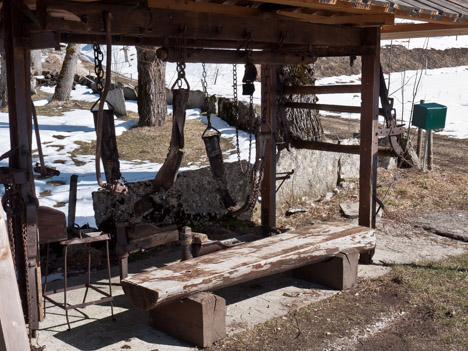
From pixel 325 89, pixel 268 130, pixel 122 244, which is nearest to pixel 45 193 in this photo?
pixel 122 244

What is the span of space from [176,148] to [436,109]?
620cm

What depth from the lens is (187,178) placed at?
22.8ft

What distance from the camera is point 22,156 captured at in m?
3.96

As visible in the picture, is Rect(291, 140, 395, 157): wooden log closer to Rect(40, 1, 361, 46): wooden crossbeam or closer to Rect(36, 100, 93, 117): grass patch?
Rect(40, 1, 361, 46): wooden crossbeam

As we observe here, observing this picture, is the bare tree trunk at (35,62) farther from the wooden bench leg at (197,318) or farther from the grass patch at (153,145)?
the wooden bench leg at (197,318)

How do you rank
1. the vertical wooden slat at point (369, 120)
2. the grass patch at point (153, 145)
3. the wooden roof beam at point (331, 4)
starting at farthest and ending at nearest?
the grass patch at point (153, 145) < the vertical wooden slat at point (369, 120) < the wooden roof beam at point (331, 4)

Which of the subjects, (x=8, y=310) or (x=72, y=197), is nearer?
(x=8, y=310)

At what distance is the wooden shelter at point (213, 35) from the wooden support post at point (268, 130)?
0.01m

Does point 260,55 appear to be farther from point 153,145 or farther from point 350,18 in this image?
point 153,145

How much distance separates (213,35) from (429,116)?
5710 mm

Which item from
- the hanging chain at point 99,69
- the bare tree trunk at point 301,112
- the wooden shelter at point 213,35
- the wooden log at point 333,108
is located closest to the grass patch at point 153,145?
the bare tree trunk at point 301,112

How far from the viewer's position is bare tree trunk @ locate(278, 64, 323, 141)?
868 centimetres

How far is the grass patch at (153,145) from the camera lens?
909 centimetres

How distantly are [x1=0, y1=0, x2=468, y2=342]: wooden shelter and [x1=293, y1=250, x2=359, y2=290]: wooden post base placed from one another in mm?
941
